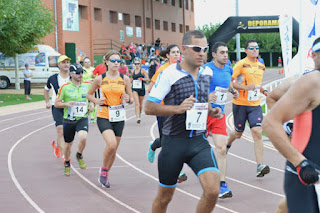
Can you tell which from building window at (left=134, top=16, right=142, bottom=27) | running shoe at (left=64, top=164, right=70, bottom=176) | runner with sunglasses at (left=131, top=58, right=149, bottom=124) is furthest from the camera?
building window at (left=134, top=16, right=142, bottom=27)

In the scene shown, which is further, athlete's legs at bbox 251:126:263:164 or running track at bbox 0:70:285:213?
athlete's legs at bbox 251:126:263:164

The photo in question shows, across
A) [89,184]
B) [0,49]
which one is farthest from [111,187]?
[0,49]

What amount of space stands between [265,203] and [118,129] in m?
2.50

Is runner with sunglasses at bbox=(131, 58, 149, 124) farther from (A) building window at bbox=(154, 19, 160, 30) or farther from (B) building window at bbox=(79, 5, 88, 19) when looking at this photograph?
(A) building window at bbox=(154, 19, 160, 30)

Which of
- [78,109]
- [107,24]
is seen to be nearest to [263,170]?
[78,109]

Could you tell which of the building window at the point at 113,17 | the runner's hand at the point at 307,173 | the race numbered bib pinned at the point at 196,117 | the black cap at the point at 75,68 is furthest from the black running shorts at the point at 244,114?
the building window at the point at 113,17

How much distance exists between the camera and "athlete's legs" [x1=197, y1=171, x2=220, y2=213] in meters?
5.30

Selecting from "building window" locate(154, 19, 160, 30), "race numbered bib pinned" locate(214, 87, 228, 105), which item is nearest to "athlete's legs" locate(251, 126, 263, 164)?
"race numbered bib pinned" locate(214, 87, 228, 105)

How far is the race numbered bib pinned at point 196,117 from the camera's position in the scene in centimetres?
553

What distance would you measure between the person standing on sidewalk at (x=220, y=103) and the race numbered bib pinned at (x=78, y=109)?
236 cm

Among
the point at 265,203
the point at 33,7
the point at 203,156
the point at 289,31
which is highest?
the point at 33,7

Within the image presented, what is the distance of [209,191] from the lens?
529cm

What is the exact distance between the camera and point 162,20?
201 ft

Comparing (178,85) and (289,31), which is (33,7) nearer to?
(289,31)
